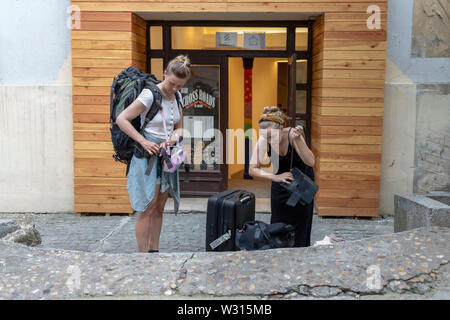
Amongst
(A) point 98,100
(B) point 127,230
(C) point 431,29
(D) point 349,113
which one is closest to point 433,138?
(D) point 349,113

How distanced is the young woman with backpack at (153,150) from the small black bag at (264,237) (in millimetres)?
712

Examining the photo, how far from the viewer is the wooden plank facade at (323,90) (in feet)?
22.4

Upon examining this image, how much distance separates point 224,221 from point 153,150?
89 centimetres

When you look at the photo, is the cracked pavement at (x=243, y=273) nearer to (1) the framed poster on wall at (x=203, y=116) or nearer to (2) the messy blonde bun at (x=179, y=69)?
(2) the messy blonde bun at (x=179, y=69)

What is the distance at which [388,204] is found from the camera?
→ 729 centimetres

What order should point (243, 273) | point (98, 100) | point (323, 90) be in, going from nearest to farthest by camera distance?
point (243, 273) → point (323, 90) → point (98, 100)

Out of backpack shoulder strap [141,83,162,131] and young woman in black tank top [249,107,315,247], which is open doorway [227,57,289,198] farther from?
backpack shoulder strap [141,83,162,131]

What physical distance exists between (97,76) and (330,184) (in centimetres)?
354

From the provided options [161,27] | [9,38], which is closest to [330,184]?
[161,27]

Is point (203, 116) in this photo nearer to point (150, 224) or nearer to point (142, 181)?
point (150, 224)

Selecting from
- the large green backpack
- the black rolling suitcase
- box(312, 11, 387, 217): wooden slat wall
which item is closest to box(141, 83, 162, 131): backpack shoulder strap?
the large green backpack

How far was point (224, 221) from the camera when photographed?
4336 mm

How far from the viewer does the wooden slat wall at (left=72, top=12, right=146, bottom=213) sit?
6.93 meters

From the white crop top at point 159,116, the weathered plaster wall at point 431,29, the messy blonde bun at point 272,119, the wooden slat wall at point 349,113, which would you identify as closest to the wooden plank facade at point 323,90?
the wooden slat wall at point 349,113
